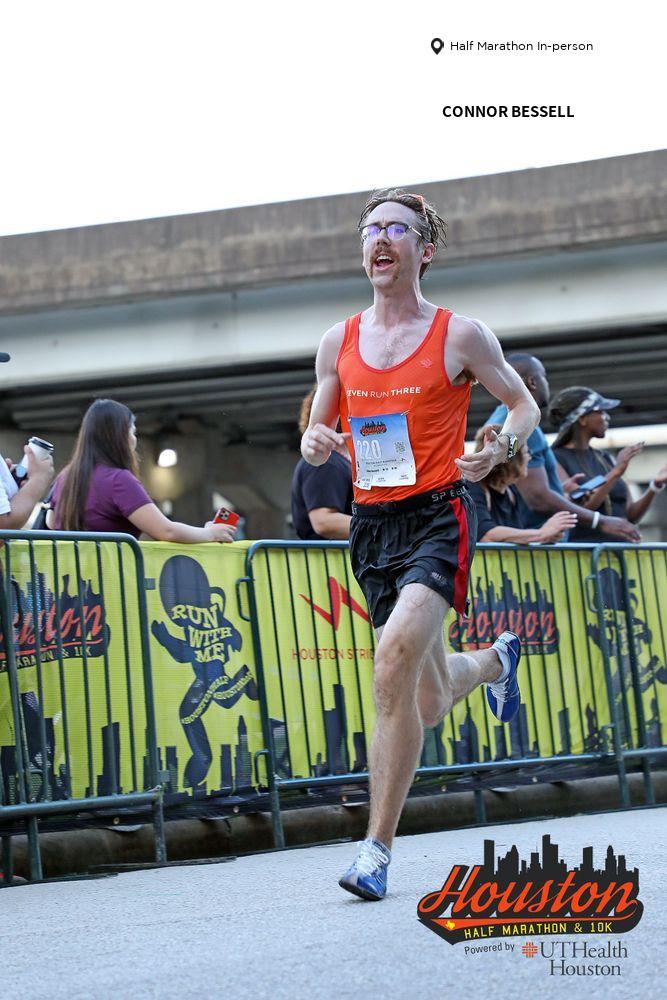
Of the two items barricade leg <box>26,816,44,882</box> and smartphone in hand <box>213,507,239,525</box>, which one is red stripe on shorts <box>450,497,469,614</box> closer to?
barricade leg <box>26,816,44,882</box>

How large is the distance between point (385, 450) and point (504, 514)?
392 cm

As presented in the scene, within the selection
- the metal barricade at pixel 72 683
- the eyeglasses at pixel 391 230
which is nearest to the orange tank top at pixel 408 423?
the eyeglasses at pixel 391 230

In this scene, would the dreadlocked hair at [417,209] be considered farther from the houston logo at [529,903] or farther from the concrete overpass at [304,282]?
the concrete overpass at [304,282]

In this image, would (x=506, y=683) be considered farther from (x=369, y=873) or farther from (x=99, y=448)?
(x=99, y=448)

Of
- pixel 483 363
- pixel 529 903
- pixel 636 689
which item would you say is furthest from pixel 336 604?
pixel 529 903

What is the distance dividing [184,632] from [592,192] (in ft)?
59.2

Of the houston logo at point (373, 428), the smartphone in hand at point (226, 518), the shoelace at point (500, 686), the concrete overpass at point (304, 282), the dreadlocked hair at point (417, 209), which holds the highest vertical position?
the concrete overpass at point (304, 282)

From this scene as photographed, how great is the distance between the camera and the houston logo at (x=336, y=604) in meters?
7.54

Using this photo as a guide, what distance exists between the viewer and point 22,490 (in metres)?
6.97

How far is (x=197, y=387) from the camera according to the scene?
101 feet

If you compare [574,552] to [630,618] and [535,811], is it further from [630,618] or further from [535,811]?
[535,811]

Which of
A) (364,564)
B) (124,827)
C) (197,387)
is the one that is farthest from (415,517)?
(197,387)

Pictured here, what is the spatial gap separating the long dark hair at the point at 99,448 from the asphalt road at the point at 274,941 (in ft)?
7.05

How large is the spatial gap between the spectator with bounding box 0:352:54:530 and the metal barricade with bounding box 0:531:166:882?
44cm
